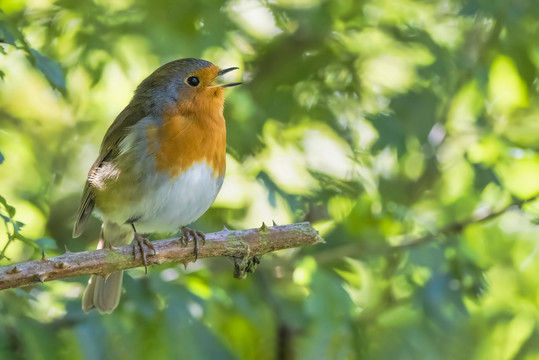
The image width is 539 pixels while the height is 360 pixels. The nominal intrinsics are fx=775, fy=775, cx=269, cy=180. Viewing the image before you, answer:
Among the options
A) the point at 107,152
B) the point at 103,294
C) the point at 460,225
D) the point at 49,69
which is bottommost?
the point at 460,225

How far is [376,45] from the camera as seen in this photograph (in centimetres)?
561

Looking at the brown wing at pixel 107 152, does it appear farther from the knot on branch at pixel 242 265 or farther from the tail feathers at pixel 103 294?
the knot on branch at pixel 242 265

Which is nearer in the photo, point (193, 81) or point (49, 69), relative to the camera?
point (49, 69)

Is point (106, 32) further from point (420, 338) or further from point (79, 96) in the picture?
point (420, 338)

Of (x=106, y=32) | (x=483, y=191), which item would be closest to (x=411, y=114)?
(x=483, y=191)

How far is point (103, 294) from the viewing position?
413 cm

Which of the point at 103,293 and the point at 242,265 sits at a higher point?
the point at 242,265

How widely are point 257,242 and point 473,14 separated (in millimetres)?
2136

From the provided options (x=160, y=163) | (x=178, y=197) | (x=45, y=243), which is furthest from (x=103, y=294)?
(x=45, y=243)

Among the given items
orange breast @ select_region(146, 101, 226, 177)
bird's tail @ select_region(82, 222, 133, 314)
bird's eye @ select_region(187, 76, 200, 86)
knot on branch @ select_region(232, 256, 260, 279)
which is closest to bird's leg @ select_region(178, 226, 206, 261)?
knot on branch @ select_region(232, 256, 260, 279)

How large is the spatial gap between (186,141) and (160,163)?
0.18 m

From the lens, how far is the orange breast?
4.09 m

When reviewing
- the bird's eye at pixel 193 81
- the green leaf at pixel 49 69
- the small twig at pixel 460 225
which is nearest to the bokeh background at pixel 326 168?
the small twig at pixel 460 225

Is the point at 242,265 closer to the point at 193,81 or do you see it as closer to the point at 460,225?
the point at 193,81
